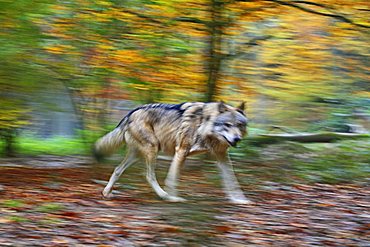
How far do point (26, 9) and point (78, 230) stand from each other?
3.75 meters

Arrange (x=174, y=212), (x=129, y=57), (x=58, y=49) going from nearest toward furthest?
(x=174, y=212)
(x=58, y=49)
(x=129, y=57)

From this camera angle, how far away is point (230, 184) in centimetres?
812

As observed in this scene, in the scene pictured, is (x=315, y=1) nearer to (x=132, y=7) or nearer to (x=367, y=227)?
(x=132, y=7)

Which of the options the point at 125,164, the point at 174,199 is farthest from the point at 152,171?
the point at 174,199

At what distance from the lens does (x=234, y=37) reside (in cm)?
1149

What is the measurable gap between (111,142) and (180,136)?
1199 mm

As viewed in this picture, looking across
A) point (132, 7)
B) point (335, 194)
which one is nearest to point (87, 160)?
point (132, 7)

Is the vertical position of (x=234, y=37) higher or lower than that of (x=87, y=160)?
higher

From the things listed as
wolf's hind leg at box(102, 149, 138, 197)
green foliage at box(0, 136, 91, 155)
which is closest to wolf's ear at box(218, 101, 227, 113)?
wolf's hind leg at box(102, 149, 138, 197)

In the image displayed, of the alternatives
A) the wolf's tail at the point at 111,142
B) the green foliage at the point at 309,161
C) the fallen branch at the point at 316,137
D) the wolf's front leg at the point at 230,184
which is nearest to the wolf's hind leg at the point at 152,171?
the wolf's tail at the point at 111,142

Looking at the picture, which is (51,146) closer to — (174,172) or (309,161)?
(309,161)

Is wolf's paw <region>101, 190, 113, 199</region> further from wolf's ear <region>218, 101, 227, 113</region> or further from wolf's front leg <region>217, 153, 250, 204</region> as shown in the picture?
wolf's ear <region>218, 101, 227, 113</region>

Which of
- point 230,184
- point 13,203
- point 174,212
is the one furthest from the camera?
point 230,184

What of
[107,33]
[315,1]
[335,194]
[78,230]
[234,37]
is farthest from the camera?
[234,37]
